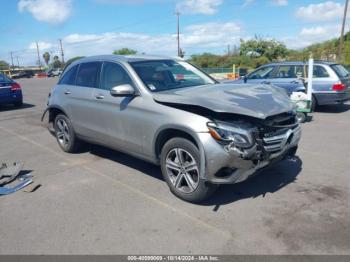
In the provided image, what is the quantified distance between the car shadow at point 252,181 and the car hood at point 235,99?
→ 2.61 ft

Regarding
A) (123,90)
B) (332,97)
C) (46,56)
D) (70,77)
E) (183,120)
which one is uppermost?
(46,56)

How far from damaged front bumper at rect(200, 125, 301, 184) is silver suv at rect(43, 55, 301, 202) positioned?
11 mm

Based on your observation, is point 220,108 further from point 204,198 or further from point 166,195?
point 166,195

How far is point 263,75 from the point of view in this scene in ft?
35.9

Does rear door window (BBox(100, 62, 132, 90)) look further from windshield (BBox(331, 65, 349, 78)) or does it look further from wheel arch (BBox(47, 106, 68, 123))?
windshield (BBox(331, 65, 349, 78))

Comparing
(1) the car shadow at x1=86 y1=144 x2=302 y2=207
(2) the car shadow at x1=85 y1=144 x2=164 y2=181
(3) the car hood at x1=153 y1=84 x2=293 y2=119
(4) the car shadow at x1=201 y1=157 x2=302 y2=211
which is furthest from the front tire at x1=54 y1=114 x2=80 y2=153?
(4) the car shadow at x1=201 y1=157 x2=302 y2=211

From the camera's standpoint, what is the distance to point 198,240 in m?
3.22

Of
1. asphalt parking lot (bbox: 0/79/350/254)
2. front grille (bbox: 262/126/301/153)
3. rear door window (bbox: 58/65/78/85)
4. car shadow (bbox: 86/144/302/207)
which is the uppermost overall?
rear door window (bbox: 58/65/78/85)

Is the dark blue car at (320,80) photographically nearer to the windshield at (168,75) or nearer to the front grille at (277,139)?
the windshield at (168,75)

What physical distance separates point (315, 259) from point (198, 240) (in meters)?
1.08

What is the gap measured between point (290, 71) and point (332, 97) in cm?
150

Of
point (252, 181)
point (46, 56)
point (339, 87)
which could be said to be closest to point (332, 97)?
point (339, 87)

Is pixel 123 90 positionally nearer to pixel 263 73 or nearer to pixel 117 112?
pixel 117 112

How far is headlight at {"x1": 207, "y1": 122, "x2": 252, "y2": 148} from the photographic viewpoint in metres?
3.56
